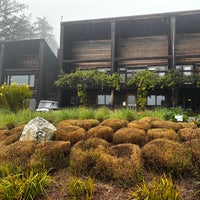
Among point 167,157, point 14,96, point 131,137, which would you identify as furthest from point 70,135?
point 14,96

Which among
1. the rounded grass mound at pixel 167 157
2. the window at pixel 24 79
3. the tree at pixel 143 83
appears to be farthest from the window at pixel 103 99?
the rounded grass mound at pixel 167 157

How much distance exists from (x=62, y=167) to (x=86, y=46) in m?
18.6

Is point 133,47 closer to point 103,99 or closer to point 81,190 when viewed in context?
point 103,99

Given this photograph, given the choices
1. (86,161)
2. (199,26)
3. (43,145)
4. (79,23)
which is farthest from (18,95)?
(199,26)

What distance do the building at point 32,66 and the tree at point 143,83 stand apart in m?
8.92

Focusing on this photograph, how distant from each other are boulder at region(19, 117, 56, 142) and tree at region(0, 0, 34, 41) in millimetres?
36068

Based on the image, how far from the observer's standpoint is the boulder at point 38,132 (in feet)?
18.1

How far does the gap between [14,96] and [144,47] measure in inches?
535

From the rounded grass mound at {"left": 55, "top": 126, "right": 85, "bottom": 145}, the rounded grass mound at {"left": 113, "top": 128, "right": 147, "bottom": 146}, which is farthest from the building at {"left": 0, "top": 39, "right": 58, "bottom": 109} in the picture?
the rounded grass mound at {"left": 113, "top": 128, "right": 147, "bottom": 146}

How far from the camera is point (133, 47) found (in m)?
20.5

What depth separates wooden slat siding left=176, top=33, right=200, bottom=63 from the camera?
1900 centimetres

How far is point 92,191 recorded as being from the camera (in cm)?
332

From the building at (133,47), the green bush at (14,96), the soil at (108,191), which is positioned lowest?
the soil at (108,191)

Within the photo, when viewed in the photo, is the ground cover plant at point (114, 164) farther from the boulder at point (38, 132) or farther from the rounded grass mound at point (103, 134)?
the boulder at point (38, 132)
